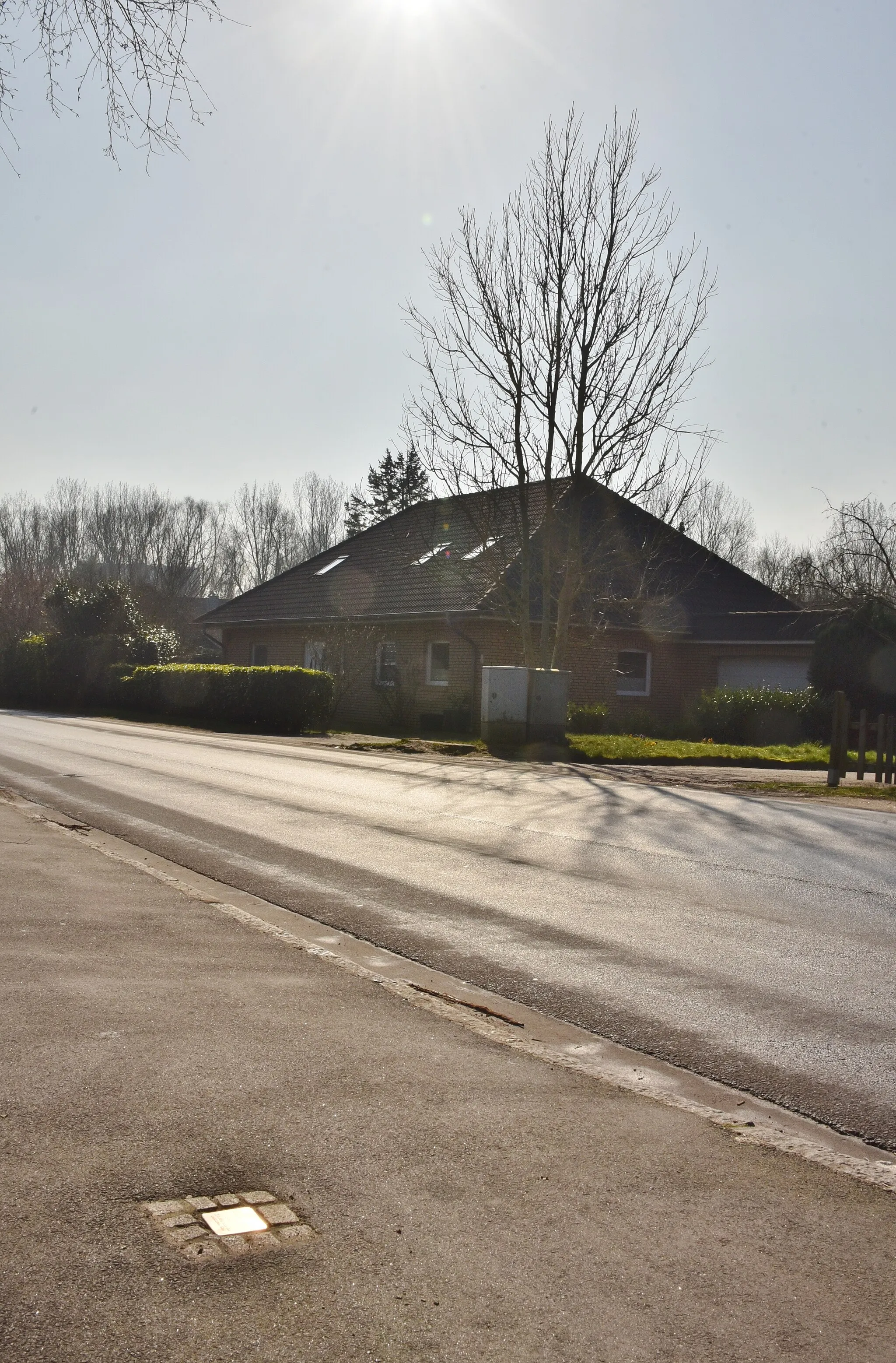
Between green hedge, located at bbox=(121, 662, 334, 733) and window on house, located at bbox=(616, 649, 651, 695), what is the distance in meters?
7.82

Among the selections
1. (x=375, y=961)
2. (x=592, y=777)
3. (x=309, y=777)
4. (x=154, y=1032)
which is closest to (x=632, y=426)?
(x=592, y=777)

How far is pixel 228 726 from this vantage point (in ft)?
99.5

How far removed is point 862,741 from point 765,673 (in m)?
13.8

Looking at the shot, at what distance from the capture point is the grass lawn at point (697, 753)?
819 inches

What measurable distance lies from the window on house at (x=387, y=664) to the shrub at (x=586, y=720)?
722 cm

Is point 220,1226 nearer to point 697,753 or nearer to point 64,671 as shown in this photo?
point 697,753

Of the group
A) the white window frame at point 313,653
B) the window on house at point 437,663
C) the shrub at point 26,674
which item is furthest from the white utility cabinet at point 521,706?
the shrub at point 26,674

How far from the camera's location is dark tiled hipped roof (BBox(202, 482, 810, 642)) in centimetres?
2762

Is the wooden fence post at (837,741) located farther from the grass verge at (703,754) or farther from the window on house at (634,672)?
the window on house at (634,672)

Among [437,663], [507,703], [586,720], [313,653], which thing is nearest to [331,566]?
[313,653]

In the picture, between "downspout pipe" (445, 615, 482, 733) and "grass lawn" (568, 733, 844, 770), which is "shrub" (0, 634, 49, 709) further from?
"grass lawn" (568, 733, 844, 770)

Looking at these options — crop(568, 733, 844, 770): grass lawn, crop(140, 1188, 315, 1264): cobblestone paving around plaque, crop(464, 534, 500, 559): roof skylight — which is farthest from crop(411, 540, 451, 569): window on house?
crop(140, 1188, 315, 1264): cobblestone paving around plaque

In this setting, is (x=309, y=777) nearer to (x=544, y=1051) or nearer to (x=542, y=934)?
(x=542, y=934)

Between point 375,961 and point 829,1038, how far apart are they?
2.29 m
